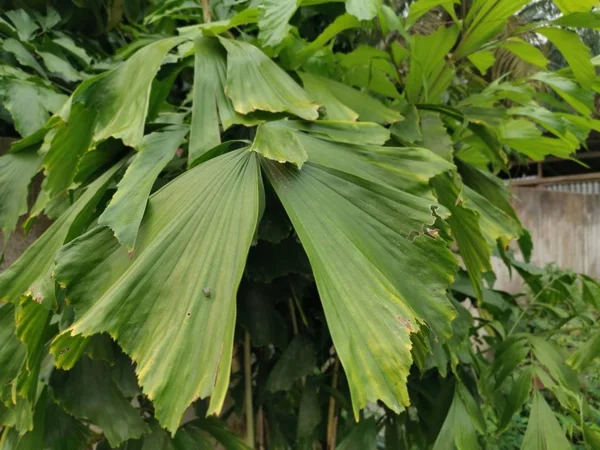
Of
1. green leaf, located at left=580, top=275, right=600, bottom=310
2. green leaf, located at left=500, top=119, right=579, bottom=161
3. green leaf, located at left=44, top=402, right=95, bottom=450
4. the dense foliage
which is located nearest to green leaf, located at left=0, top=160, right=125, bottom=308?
the dense foliage

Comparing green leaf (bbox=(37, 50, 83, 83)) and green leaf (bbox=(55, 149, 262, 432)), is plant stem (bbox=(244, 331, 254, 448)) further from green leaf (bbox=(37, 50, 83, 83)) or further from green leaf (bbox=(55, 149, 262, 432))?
green leaf (bbox=(37, 50, 83, 83))

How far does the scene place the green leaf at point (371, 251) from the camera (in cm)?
38

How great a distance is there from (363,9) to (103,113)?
0.33m

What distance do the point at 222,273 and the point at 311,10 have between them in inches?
30.7

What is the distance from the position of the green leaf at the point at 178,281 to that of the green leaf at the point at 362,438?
51cm

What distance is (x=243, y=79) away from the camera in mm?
600

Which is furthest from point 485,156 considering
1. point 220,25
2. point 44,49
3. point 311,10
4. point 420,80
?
point 44,49

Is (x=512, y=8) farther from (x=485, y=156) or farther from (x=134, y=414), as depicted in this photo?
(x=134, y=414)

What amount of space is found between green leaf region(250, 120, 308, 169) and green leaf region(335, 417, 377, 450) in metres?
0.53

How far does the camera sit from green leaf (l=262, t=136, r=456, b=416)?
38cm

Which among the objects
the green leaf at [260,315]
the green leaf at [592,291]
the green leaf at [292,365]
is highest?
the green leaf at [260,315]

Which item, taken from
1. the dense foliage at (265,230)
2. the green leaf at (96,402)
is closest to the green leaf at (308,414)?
the dense foliage at (265,230)

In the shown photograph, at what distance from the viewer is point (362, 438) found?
2.65 feet

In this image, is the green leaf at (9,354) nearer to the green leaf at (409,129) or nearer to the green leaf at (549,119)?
the green leaf at (409,129)
